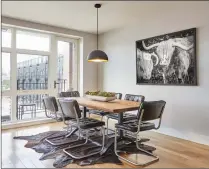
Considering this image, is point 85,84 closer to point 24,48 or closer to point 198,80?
point 24,48

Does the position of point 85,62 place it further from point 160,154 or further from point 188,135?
point 160,154

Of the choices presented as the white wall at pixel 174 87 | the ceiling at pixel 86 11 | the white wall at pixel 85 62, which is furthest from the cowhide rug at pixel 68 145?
the ceiling at pixel 86 11

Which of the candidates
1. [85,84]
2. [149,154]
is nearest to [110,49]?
[85,84]

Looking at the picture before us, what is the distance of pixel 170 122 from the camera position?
3.95 m

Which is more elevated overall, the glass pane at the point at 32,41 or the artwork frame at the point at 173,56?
the glass pane at the point at 32,41

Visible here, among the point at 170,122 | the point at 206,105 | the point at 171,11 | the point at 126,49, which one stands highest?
the point at 171,11

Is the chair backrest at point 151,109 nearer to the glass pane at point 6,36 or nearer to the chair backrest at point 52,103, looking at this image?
the chair backrest at point 52,103

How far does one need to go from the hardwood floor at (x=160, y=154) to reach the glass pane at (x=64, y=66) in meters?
1.88

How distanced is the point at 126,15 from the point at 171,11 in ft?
2.96

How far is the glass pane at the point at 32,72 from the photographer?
472cm

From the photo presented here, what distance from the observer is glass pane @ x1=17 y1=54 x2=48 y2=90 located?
472 centimetres

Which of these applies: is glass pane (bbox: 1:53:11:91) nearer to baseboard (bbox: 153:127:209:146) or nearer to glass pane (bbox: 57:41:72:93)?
glass pane (bbox: 57:41:72:93)

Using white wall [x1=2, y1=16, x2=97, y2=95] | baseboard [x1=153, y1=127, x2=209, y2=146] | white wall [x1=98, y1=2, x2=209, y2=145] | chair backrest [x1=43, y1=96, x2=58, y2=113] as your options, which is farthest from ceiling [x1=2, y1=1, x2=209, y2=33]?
baseboard [x1=153, y1=127, x2=209, y2=146]

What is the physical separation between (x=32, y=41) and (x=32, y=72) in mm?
779
